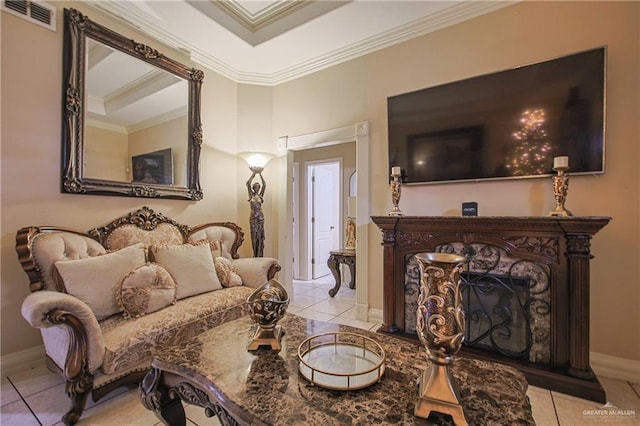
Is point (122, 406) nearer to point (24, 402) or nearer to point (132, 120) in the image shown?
point (24, 402)

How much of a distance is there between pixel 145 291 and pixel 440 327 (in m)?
1.92

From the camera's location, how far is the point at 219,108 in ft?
11.6

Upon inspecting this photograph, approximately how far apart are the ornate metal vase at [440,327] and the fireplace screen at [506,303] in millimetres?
1356

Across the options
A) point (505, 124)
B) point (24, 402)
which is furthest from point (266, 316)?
point (505, 124)

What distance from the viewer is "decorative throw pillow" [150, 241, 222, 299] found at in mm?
2288

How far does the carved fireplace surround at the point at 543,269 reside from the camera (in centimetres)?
181

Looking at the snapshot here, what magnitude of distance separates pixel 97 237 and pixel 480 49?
144 inches

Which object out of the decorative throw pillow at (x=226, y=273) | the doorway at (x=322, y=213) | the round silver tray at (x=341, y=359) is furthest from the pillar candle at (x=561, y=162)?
the doorway at (x=322, y=213)

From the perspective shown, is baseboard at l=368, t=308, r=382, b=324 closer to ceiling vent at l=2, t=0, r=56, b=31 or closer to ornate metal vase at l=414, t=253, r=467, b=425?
ornate metal vase at l=414, t=253, r=467, b=425

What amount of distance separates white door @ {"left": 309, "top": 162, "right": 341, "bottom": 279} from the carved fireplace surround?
9.07 ft

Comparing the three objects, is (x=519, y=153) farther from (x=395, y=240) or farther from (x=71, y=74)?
(x=71, y=74)

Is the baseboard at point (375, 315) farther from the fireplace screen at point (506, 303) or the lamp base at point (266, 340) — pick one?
the lamp base at point (266, 340)

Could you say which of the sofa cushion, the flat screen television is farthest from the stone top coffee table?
the flat screen television

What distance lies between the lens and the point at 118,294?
6.22 ft
